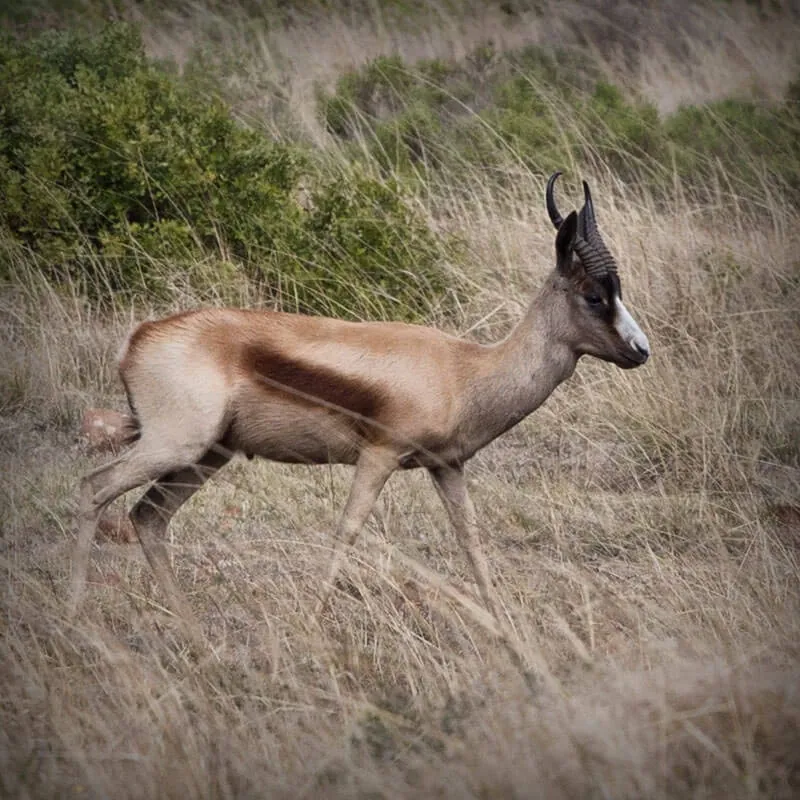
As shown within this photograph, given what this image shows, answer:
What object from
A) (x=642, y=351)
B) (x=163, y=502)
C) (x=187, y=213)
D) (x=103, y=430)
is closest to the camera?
(x=642, y=351)

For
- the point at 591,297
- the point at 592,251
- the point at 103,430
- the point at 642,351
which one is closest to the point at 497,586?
the point at 642,351

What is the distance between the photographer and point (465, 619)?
5754 millimetres

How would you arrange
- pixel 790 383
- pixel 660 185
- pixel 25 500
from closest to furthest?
pixel 25 500 → pixel 790 383 → pixel 660 185

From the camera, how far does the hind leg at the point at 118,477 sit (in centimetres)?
600

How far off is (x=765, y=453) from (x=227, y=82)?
7922 mm

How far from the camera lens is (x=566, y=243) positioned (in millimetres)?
6227

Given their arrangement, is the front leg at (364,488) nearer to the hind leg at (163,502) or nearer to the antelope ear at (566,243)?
the hind leg at (163,502)

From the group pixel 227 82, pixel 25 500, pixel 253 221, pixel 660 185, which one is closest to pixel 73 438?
pixel 25 500

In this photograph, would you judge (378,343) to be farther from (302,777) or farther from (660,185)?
(660,185)

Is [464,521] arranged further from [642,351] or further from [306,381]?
[642,351]

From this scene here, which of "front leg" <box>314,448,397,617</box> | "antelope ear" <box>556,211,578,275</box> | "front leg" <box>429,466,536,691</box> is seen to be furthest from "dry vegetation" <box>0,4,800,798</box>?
"antelope ear" <box>556,211,578,275</box>

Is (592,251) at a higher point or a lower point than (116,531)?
higher

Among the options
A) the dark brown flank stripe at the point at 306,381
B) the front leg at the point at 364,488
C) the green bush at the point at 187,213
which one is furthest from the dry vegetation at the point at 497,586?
the dark brown flank stripe at the point at 306,381

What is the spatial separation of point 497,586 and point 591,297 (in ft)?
3.89
